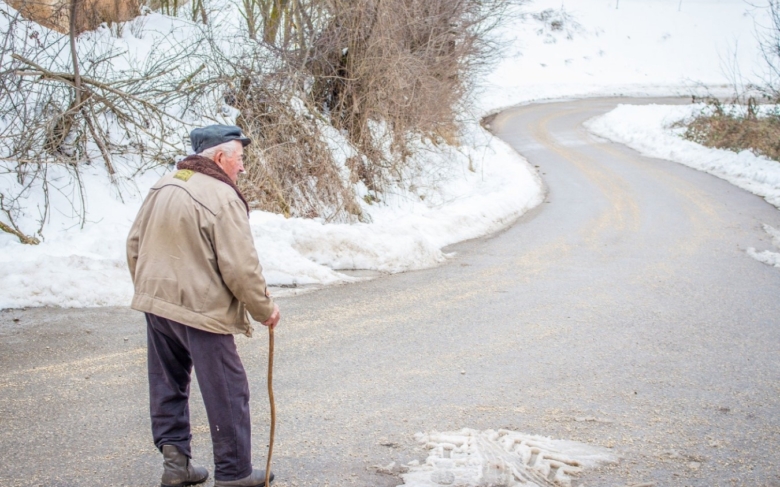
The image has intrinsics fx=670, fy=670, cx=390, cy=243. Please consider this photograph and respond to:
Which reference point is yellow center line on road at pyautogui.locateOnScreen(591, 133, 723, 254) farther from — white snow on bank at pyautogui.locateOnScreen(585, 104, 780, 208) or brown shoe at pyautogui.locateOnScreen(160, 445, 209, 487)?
brown shoe at pyautogui.locateOnScreen(160, 445, 209, 487)

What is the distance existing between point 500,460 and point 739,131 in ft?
67.6

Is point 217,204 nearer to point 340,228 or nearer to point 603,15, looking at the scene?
point 340,228

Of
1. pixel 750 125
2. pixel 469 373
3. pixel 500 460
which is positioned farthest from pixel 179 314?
pixel 750 125

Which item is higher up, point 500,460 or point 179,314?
point 179,314

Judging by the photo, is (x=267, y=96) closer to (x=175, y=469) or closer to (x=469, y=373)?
(x=469, y=373)

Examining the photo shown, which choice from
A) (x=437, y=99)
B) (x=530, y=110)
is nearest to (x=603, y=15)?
(x=530, y=110)

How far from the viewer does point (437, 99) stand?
15.5 m

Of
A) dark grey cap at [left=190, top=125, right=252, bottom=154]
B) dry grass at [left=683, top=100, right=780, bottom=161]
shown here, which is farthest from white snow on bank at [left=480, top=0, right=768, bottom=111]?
dark grey cap at [left=190, top=125, right=252, bottom=154]

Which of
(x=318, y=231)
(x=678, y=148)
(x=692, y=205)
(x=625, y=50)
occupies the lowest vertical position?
(x=692, y=205)

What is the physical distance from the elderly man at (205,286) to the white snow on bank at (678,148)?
14.5 m

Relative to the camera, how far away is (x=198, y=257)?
10.7ft

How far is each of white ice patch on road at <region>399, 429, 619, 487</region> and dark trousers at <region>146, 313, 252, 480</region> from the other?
98 cm

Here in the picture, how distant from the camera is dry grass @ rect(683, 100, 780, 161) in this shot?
1938 centimetres

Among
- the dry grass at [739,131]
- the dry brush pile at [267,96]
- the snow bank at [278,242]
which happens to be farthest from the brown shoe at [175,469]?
the dry grass at [739,131]
